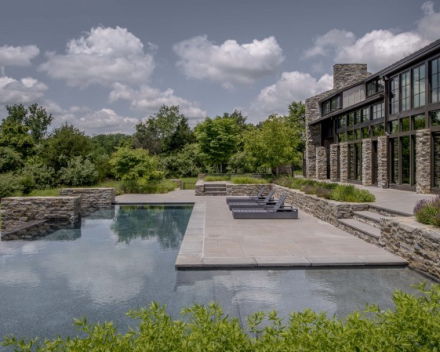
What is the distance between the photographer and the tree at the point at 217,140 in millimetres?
35812

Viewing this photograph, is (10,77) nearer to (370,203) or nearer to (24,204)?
(24,204)

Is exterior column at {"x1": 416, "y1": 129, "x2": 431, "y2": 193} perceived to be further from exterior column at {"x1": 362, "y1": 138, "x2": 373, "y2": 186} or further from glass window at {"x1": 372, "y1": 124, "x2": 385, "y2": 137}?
exterior column at {"x1": 362, "y1": 138, "x2": 373, "y2": 186}

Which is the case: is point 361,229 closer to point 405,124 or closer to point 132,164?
point 405,124

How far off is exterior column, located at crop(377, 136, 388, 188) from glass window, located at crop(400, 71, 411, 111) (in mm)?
2076

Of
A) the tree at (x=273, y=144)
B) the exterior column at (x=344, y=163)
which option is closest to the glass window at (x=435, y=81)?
the exterior column at (x=344, y=163)

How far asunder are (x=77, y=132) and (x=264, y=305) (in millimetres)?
24505

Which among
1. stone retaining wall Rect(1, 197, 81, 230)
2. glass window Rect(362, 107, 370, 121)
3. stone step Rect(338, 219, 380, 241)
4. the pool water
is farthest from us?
glass window Rect(362, 107, 370, 121)

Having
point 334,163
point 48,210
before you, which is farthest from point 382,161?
point 48,210

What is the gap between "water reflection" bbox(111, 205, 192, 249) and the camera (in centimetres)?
968

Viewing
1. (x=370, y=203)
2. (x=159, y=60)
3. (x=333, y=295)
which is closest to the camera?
(x=333, y=295)

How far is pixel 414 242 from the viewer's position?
6.45 metres

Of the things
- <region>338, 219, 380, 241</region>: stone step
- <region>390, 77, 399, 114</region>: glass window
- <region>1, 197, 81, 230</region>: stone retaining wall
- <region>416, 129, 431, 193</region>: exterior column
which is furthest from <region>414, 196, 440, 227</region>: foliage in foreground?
<region>390, 77, 399, 114</region>: glass window

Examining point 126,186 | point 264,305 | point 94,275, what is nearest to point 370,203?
point 264,305

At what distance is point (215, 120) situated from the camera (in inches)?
1470
